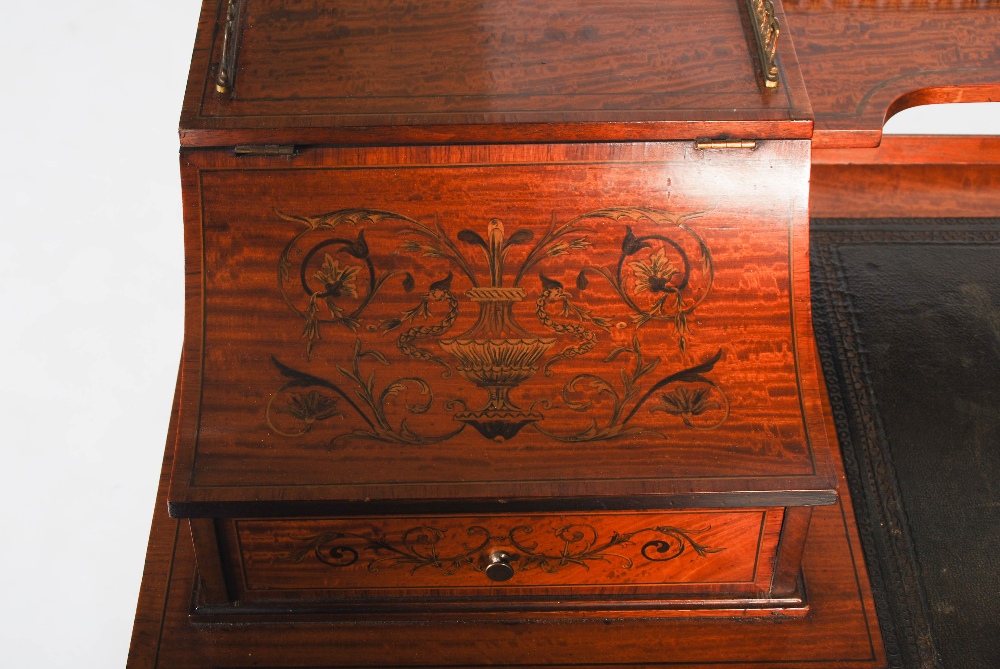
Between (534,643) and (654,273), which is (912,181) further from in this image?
(534,643)

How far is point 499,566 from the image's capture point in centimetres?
219

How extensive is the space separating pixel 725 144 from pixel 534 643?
2.69ft

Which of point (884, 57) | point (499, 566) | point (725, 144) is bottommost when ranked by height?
point (499, 566)

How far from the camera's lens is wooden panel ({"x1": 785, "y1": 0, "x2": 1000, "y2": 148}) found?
2596mm

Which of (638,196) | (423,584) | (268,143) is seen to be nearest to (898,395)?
(638,196)

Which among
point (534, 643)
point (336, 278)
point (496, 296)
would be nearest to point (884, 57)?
point (496, 296)

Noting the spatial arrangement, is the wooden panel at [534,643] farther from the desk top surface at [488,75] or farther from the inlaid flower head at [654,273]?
the desk top surface at [488,75]

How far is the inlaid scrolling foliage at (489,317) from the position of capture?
213 cm

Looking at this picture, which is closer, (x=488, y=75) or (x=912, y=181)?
(x=488, y=75)

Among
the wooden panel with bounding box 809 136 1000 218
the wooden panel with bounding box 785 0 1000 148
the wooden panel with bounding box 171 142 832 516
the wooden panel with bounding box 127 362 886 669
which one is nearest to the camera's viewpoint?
the wooden panel with bounding box 171 142 832 516

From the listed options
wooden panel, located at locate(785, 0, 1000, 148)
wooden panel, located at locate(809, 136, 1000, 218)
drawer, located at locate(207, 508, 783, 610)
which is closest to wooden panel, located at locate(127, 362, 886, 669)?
drawer, located at locate(207, 508, 783, 610)

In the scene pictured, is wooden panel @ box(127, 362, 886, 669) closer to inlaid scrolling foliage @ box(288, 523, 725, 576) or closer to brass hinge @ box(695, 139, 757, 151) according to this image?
inlaid scrolling foliage @ box(288, 523, 725, 576)

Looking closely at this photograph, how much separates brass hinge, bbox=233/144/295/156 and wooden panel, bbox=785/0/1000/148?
0.93 metres

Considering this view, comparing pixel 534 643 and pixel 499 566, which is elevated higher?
pixel 499 566
